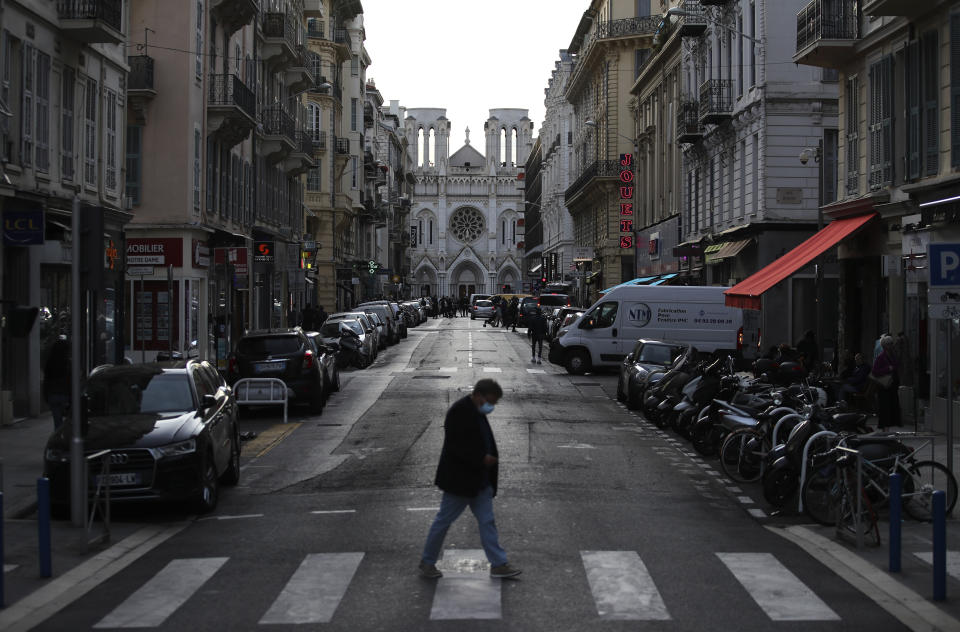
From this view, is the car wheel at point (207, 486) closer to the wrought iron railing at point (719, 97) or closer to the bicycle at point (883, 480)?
the bicycle at point (883, 480)

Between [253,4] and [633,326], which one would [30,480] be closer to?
[633,326]

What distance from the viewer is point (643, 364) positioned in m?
24.0

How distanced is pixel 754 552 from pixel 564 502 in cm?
280

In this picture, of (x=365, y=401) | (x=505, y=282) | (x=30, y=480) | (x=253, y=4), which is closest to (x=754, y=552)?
(x=30, y=480)

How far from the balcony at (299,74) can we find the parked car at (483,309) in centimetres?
3602

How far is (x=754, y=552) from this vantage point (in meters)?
10.3

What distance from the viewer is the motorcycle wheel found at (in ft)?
41.1

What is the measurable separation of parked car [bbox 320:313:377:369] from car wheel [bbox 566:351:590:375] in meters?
6.86

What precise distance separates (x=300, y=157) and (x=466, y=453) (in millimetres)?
41099

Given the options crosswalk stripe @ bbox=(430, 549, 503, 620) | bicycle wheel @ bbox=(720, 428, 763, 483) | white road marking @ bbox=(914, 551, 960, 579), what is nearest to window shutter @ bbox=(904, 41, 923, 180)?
bicycle wheel @ bbox=(720, 428, 763, 483)

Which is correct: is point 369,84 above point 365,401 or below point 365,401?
above

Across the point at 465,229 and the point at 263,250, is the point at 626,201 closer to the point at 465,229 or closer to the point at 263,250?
the point at 263,250

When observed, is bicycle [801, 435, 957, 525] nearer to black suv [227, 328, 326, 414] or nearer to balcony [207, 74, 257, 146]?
black suv [227, 328, 326, 414]

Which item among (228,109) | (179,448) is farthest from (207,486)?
(228,109)
